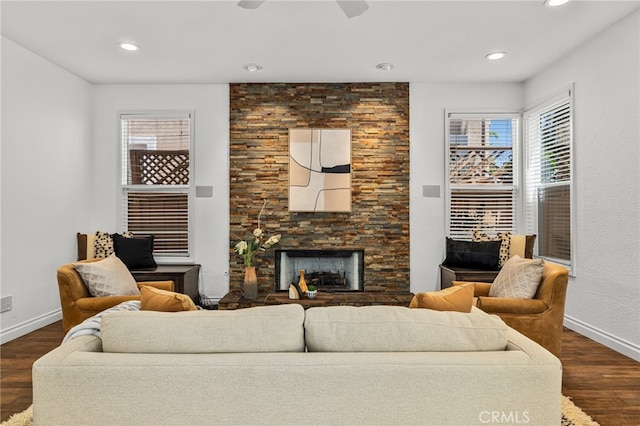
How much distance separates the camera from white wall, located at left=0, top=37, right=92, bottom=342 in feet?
11.9

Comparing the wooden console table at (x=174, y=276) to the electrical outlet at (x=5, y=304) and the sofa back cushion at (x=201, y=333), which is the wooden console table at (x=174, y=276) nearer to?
the electrical outlet at (x=5, y=304)

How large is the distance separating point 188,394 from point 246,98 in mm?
4207

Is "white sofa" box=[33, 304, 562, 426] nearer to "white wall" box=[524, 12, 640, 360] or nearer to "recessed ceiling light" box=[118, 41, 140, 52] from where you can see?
"white wall" box=[524, 12, 640, 360]

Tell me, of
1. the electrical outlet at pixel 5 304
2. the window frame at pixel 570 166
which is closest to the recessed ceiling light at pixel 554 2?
the window frame at pixel 570 166

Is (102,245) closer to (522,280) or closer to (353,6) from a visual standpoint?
(353,6)

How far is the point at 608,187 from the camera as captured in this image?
136 inches

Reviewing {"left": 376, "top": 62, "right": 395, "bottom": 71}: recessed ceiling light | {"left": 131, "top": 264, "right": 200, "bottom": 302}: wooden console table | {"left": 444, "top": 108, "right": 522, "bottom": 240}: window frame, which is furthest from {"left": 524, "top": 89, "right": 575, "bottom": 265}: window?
{"left": 131, "top": 264, "right": 200, "bottom": 302}: wooden console table

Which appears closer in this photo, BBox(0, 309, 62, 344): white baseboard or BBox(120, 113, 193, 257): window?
BBox(0, 309, 62, 344): white baseboard

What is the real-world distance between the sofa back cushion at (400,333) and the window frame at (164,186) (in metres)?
3.89

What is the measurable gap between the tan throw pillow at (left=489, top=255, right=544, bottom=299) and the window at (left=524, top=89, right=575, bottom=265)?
1.40 m

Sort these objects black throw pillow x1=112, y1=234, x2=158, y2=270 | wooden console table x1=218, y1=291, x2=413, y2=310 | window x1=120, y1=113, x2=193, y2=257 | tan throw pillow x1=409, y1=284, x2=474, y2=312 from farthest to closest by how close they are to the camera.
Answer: window x1=120, y1=113, x2=193, y2=257 < black throw pillow x1=112, y1=234, x2=158, y2=270 < wooden console table x1=218, y1=291, x2=413, y2=310 < tan throw pillow x1=409, y1=284, x2=474, y2=312

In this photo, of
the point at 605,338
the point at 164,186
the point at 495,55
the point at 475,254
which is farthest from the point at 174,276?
the point at 605,338

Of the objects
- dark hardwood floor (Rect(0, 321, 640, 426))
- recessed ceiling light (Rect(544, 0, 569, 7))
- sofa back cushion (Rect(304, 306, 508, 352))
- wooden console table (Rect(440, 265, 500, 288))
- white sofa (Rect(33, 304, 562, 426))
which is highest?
recessed ceiling light (Rect(544, 0, 569, 7))

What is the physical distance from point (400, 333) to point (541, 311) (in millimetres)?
1889
